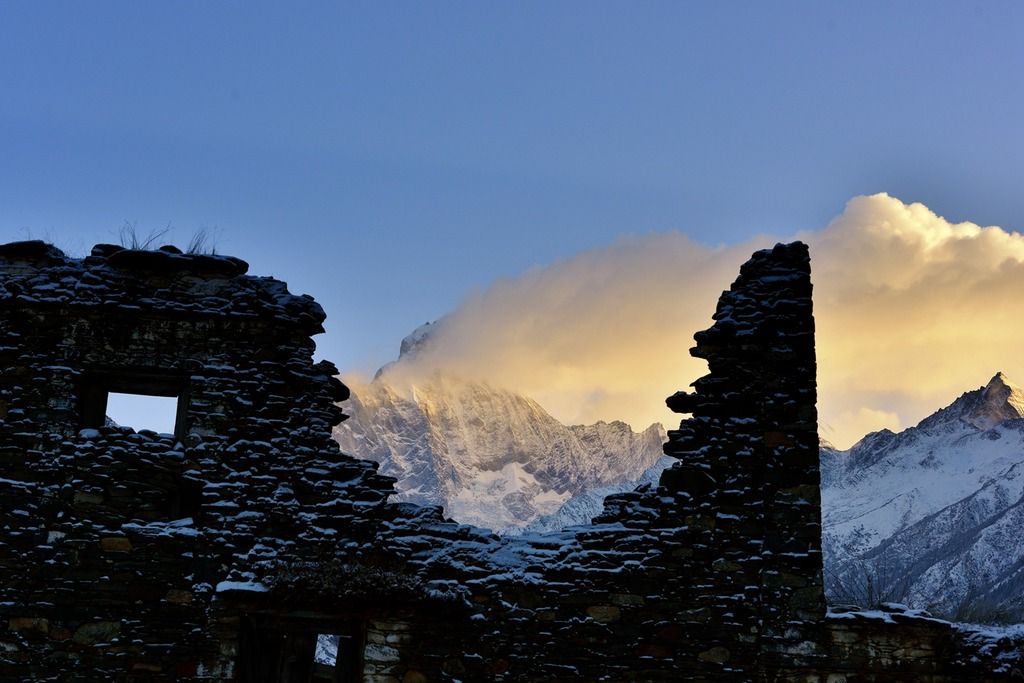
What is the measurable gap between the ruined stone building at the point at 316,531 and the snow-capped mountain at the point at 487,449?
135 ft

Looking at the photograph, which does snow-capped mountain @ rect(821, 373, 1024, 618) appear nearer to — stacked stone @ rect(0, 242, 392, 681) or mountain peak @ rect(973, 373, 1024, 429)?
mountain peak @ rect(973, 373, 1024, 429)

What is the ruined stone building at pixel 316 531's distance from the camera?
8.70 metres

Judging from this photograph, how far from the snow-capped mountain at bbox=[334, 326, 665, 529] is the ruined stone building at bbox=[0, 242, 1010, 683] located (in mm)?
41199

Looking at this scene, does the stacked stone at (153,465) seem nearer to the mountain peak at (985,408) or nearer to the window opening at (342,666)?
the window opening at (342,666)

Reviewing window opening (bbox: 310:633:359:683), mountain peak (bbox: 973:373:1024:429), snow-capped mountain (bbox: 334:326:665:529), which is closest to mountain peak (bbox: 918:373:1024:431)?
mountain peak (bbox: 973:373:1024:429)

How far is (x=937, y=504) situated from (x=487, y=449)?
28.7 meters

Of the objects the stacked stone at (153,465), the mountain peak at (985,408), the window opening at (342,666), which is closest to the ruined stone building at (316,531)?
the stacked stone at (153,465)

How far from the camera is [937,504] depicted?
34.4 meters

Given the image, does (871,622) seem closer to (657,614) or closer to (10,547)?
(657,614)

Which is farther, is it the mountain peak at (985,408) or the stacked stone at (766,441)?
the mountain peak at (985,408)

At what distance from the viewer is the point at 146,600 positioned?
878 cm

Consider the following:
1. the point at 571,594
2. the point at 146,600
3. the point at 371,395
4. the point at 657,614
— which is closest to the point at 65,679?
the point at 146,600

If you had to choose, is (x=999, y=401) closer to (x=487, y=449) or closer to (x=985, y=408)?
(x=985, y=408)

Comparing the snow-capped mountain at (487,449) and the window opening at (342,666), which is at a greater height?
the snow-capped mountain at (487,449)
